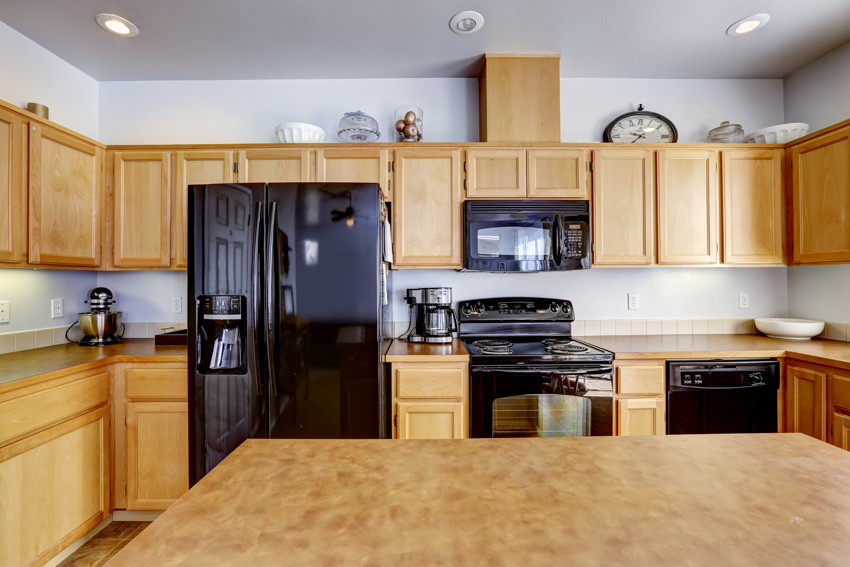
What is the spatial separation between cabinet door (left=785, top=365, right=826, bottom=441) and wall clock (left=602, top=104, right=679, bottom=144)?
1613 millimetres

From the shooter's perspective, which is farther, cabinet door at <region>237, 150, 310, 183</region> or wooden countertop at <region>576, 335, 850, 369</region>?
cabinet door at <region>237, 150, 310, 183</region>

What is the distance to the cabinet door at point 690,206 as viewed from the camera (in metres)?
2.51

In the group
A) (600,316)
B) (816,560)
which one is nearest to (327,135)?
(600,316)

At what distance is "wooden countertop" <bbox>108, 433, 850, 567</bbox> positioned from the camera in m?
0.48

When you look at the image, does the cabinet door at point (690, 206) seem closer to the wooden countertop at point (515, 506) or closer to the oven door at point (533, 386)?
the oven door at point (533, 386)

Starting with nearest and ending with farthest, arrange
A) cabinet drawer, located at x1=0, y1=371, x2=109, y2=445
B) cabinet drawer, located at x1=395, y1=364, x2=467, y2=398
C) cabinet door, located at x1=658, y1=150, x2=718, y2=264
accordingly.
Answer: cabinet drawer, located at x1=0, y1=371, x2=109, y2=445 < cabinet drawer, located at x1=395, y1=364, x2=467, y2=398 < cabinet door, located at x1=658, y1=150, x2=718, y2=264

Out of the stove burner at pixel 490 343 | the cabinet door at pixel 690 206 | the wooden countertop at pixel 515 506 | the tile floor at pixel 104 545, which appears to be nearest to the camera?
the wooden countertop at pixel 515 506

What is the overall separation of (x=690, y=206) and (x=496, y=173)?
1.23m

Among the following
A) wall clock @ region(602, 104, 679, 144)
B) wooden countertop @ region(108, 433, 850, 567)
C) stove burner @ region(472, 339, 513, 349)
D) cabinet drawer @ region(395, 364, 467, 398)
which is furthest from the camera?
wall clock @ region(602, 104, 679, 144)

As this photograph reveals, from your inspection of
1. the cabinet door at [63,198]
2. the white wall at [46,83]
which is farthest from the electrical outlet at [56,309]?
the white wall at [46,83]

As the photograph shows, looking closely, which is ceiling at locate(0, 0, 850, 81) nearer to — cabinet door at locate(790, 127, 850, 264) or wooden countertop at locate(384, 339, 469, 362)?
cabinet door at locate(790, 127, 850, 264)

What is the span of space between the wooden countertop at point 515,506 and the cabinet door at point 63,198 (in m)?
2.14

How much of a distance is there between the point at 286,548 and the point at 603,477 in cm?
50

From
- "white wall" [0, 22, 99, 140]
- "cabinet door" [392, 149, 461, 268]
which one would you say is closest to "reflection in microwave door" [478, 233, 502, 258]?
"cabinet door" [392, 149, 461, 268]
